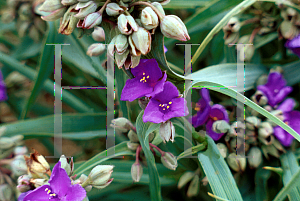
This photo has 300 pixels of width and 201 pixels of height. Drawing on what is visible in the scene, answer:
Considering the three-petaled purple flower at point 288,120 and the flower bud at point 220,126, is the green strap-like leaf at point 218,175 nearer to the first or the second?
the flower bud at point 220,126

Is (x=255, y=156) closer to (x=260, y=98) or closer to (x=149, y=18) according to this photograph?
(x=260, y=98)

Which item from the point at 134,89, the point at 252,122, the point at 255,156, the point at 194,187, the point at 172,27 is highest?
the point at 172,27

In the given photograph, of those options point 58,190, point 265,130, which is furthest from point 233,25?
point 58,190

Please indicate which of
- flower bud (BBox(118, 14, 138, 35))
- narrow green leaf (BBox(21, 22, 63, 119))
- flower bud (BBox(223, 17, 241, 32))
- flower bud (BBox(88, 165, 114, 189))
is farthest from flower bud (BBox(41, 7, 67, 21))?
flower bud (BBox(223, 17, 241, 32))

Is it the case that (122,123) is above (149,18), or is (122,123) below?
below

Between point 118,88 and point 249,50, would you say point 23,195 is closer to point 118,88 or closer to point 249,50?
point 118,88
